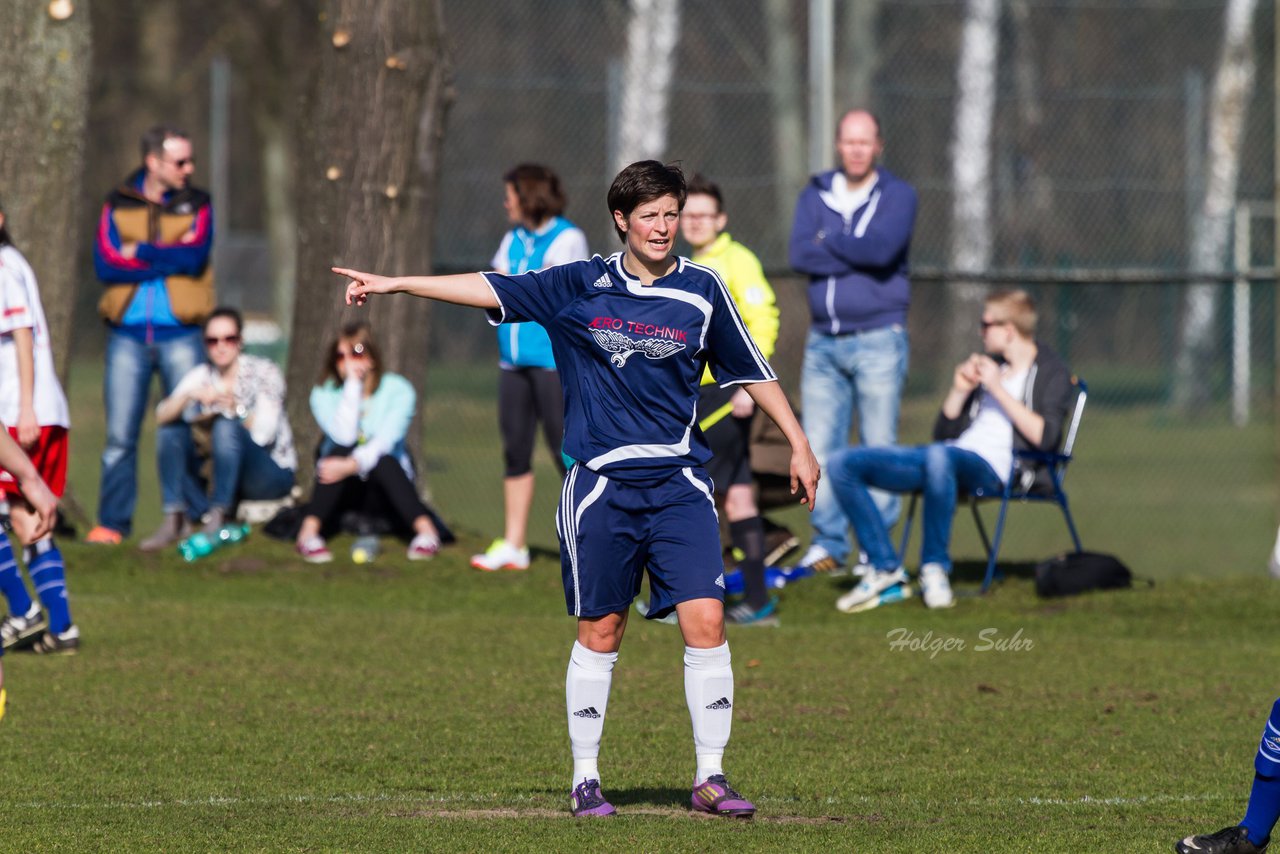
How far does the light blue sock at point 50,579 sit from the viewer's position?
8242 millimetres

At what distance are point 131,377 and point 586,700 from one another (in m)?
6.08

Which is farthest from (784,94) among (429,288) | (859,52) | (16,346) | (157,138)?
(429,288)

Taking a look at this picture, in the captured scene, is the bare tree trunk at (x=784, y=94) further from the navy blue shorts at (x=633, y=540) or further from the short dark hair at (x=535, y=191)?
the navy blue shorts at (x=633, y=540)

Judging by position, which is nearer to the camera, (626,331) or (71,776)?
(626,331)

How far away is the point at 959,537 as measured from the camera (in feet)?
48.9

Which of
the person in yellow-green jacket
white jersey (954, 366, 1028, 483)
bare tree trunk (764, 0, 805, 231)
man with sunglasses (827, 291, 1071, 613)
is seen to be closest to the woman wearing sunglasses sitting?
the person in yellow-green jacket

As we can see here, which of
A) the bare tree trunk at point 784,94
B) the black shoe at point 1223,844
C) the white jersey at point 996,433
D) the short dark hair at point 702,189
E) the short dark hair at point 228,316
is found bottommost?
the black shoe at point 1223,844

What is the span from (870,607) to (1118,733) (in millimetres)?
2888

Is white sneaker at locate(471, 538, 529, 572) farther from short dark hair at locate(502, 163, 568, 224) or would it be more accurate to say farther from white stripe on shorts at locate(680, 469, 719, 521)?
white stripe on shorts at locate(680, 469, 719, 521)

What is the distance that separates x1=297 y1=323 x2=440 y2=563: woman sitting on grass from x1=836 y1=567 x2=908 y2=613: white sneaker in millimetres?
2425

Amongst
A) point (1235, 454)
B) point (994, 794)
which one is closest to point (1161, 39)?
point (1235, 454)

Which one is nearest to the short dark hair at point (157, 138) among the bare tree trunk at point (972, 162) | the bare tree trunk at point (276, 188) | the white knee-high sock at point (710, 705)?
the white knee-high sock at point (710, 705)

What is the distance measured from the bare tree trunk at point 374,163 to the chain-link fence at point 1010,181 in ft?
3.95

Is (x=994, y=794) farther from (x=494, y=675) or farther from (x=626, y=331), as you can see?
(x=494, y=675)
